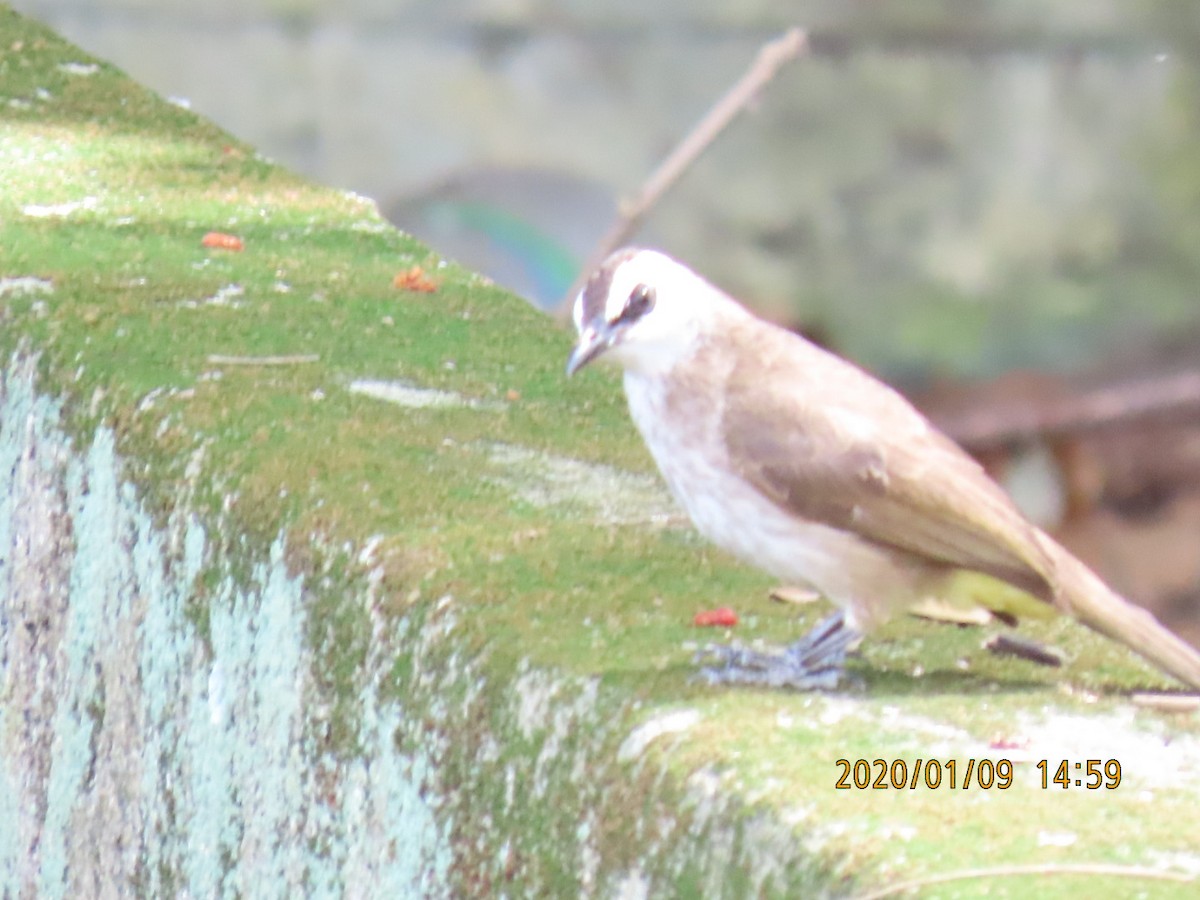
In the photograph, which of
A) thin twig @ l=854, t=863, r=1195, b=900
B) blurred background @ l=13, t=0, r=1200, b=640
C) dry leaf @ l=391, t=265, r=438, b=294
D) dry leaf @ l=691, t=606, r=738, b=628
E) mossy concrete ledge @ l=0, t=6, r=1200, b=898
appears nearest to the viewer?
thin twig @ l=854, t=863, r=1195, b=900

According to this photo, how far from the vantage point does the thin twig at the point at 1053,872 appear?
1876 mm

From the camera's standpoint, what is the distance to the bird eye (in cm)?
302

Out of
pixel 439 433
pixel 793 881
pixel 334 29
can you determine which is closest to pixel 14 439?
pixel 439 433

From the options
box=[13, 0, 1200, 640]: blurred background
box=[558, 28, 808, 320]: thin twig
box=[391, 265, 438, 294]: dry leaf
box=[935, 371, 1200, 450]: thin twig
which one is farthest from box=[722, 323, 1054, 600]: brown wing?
box=[935, 371, 1200, 450]: thin twig

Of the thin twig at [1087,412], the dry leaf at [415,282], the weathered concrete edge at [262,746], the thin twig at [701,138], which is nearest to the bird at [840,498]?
the weathered concrete edge at [262,746]

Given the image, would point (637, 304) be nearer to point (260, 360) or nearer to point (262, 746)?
point (260, 360)

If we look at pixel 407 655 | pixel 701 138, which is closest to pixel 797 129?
pixel 701 138

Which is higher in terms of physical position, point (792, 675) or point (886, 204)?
point (886, 204)

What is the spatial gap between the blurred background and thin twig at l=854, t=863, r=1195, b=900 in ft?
15.3

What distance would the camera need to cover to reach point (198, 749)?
110 inches

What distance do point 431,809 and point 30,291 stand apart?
148 cm

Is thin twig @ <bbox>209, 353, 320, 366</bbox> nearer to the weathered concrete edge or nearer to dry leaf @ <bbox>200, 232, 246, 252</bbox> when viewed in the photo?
the weathered concrete edge

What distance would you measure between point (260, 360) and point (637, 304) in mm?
696

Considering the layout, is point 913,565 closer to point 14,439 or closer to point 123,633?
point 123,633
